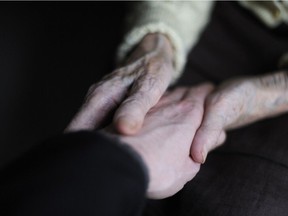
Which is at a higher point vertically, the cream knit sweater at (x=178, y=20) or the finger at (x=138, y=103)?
the finger at (x=138, y=103)

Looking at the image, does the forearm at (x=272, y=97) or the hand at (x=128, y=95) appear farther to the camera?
the forearm at (x=272, y=97)

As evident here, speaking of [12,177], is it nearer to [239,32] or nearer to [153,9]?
[153,9]

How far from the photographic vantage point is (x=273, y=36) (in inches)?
38.4

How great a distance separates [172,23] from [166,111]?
29 centimetres

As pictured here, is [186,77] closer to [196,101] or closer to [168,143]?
[196,101]

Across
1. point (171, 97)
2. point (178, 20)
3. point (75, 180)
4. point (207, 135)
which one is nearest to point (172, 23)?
point (178, 20)

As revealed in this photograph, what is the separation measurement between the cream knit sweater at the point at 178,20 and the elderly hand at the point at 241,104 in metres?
0.11

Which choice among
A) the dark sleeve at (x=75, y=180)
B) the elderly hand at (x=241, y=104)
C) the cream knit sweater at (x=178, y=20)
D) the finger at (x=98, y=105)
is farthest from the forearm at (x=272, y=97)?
the dark sleeve at (x=75, y=180)

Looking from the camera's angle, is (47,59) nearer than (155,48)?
No

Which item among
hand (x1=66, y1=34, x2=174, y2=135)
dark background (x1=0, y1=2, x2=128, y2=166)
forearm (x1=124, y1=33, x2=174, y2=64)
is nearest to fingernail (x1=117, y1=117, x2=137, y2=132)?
hand (x1=66, y1=34, x2=174, y2=135)

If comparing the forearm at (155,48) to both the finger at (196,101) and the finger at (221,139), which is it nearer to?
the finger at (196,101)

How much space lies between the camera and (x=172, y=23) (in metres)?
0.91

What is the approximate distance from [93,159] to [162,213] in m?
0.29

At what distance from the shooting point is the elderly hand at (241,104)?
687 mm
